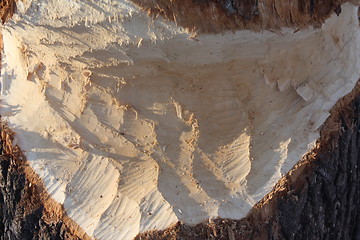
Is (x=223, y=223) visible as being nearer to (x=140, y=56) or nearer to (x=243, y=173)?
(x=243, y=173)

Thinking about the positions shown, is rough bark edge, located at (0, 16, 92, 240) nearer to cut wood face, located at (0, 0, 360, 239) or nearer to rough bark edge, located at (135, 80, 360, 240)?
cut wood face, located at (0, 0, 360, 239)

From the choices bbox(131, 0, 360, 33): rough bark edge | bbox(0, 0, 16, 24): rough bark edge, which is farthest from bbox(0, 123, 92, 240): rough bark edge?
bbox(131, 0, 360, 33): rough bark edge

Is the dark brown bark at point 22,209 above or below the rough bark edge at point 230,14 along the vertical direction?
below

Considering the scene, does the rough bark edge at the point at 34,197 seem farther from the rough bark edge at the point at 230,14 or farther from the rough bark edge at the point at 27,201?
the rough bark edge at the point at 230,14

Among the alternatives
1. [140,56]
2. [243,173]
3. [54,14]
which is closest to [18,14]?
[54,14]

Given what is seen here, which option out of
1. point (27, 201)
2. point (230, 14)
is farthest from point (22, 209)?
point (230, 14)

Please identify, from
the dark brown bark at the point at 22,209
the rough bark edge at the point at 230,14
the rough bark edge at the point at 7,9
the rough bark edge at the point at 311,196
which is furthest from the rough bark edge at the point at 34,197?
the rough bark edge at the point at 230,14
